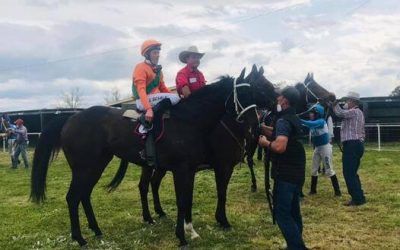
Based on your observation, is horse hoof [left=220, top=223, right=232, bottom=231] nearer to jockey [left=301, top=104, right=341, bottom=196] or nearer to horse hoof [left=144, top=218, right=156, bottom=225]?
horse hoof [left=144, top=218, right=156, bottom=225]

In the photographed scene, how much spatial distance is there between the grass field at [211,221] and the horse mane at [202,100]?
5.76ft

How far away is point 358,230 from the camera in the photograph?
6.71m

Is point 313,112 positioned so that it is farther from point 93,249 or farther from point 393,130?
point 393,130

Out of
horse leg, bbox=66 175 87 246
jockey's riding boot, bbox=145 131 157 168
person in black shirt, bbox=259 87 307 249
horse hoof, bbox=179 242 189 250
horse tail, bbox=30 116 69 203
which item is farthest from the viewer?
horse tail, bbox=30 116 69 203

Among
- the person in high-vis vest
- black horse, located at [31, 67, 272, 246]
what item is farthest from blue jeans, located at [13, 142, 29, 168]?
the person in high-vis vest

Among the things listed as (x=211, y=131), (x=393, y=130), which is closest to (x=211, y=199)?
(x=211, y=131)

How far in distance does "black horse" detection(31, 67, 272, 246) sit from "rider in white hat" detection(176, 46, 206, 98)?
605 mm

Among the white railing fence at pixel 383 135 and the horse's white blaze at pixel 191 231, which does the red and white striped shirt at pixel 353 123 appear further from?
the white railing fence at pixel 383 135

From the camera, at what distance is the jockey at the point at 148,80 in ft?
21.1

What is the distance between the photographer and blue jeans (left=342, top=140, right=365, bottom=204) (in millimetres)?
8219

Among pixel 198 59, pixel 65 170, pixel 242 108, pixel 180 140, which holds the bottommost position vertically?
pixel 65 170

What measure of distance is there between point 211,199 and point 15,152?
1039 cm

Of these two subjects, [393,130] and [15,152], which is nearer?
[15,152]

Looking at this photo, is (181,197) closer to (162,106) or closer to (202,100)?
(162,106)
